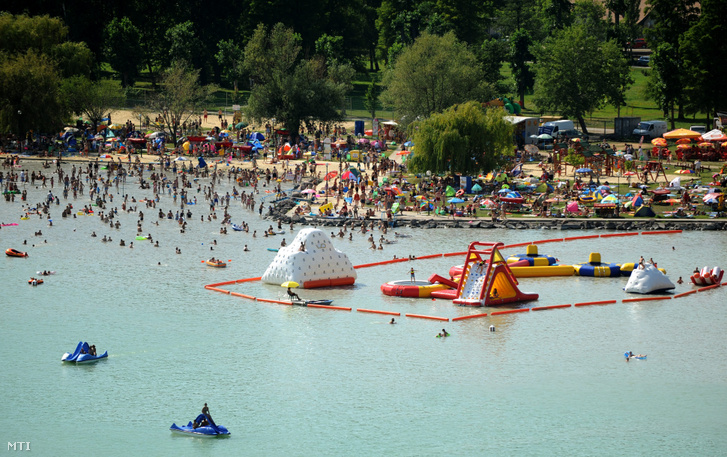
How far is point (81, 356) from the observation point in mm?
43625

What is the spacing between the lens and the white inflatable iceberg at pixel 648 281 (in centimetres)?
5275

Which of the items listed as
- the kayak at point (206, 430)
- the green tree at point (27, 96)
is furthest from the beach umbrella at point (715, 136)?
the kayak at point (206, 430)

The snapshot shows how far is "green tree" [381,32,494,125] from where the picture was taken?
95250 mm

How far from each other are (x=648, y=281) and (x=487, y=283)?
8865 mm

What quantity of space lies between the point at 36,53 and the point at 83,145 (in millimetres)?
11786

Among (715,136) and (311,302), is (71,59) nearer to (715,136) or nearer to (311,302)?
(715,136)

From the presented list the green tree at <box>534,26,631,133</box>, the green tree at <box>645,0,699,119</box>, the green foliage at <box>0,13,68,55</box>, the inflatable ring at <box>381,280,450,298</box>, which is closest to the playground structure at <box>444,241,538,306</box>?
the inflatable ring at <box>381,280,450,298</box>

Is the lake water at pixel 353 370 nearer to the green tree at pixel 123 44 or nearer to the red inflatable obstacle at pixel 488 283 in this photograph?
the red inflatable obstacle at pixel 488 283

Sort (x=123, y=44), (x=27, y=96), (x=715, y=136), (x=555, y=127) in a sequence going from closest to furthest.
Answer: (x=715, y=136)
(x=27, y=96)
(x=555, y=127)
(x=123, y=44)

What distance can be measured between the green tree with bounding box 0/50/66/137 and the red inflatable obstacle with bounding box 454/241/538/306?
209 feet

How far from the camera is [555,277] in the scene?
57000 mm

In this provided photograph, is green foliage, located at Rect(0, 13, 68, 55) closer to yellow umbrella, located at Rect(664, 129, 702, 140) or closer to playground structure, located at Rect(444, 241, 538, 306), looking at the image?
yellow umbrella, located at Rect(664, 129, 702, 140)

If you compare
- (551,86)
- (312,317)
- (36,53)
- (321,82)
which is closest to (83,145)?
(36,53)

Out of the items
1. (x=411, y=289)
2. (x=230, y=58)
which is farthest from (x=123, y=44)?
(x=411, y=289)
